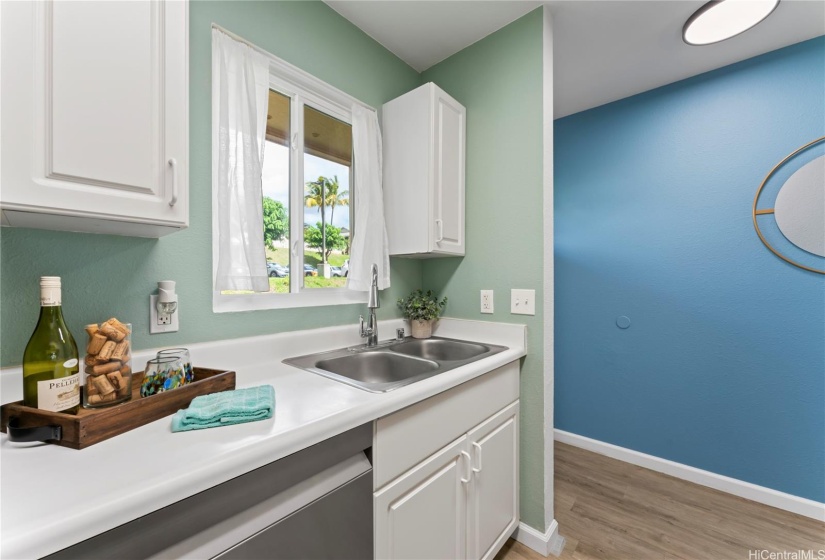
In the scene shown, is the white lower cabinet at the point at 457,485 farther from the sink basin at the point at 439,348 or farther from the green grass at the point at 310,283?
the green grass at the point at 310,283

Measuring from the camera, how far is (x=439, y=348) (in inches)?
72.0

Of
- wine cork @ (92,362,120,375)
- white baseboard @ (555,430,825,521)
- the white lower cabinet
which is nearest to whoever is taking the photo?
wine cork @ (92,362,120,375)

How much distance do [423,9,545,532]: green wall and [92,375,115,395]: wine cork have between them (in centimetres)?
152

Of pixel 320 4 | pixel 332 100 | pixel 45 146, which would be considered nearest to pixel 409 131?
pixel 332 100

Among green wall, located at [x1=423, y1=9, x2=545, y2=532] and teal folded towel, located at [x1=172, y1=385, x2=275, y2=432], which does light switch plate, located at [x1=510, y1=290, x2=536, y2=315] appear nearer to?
green wall, located at [x1=423, y1=9, x2=545, y2=532]

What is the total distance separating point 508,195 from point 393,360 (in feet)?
3.35

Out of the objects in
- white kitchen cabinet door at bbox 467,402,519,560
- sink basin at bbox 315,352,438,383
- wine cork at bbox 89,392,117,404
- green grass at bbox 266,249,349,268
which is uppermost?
green grass at bbox 266,249,349,268

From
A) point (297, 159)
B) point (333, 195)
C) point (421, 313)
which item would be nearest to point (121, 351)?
point (297, 159)

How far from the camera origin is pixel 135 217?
31.2 inches

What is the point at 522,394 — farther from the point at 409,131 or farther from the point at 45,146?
the point at 45,146

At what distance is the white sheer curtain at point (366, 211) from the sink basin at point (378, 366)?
0.37 meters

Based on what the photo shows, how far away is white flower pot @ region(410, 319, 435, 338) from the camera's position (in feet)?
6.24

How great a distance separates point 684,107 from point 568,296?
4.73 feet

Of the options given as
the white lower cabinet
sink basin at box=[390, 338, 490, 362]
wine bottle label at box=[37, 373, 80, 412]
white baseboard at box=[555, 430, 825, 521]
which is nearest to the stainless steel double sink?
sink basin at box=[390, 338, 490, 362]
